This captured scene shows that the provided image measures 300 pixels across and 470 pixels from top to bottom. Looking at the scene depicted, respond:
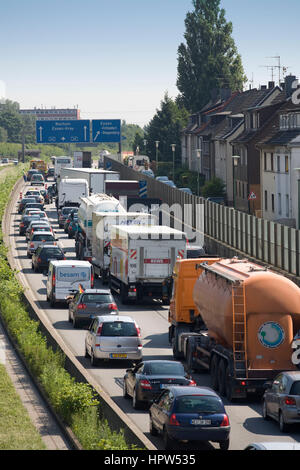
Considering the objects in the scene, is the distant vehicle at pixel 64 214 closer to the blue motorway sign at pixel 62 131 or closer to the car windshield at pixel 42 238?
the car windshield at pixel 42 238

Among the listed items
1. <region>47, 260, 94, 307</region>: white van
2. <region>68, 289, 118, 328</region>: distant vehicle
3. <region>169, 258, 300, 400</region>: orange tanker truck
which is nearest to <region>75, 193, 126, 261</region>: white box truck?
<region>47, 260, 94, 307</region>: white van

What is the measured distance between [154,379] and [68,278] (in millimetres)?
18892

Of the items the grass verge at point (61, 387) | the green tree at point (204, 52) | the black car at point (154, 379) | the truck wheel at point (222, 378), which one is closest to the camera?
the grass verge at point (61, 387)

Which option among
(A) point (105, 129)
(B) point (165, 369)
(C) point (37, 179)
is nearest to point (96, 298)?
(B) point (165, 369)

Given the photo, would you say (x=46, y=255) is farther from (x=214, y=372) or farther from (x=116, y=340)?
(x=214, y=372)

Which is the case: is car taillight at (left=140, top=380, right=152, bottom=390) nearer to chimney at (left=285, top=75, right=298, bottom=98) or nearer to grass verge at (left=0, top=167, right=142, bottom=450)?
grass verge at (left=0, top=167, right=142, bottom=450)

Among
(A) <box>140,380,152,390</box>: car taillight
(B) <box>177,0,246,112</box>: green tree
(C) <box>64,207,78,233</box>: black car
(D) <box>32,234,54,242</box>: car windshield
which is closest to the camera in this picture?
(A) <box>140,380,152,390</box>: car taillight

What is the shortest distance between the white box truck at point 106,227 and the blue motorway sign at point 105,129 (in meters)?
61.0

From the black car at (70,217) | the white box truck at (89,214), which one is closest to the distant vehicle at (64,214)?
the black car at (70,217)

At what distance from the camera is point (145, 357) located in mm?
31719

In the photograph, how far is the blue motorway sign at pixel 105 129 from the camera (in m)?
112

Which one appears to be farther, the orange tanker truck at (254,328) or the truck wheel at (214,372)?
the truck wheel at (214,372)

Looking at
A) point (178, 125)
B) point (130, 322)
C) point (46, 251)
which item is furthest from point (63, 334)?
point (178, 125)

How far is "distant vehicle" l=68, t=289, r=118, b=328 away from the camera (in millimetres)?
35938
